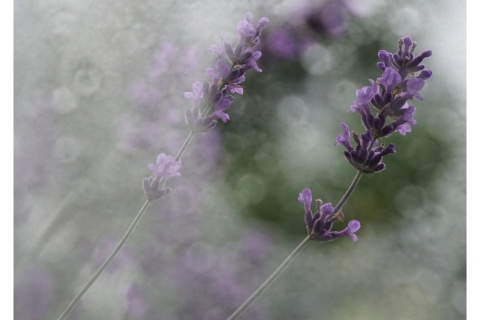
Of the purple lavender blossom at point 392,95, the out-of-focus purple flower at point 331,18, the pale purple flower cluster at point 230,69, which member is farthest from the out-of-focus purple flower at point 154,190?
the out-of-focus purple flower at point 331,18

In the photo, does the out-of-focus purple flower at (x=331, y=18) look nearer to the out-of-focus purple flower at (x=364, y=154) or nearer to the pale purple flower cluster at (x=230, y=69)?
the pale purple flower cluster at (x=230, y=69)

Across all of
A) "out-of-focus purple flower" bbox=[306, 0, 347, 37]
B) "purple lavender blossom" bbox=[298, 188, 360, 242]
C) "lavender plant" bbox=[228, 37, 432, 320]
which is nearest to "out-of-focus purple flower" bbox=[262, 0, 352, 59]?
"out-of-focus purple flower" bbox=[306, 0, 347, 37]

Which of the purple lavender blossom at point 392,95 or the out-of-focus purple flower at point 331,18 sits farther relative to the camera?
the out-of-focus purple flower at point 331,18

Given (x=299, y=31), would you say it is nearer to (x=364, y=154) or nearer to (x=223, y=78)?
(x=223, y=78)

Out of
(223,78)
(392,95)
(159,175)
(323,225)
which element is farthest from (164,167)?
(392,95)

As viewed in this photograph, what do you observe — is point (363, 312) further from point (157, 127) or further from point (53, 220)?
point (53, 220)

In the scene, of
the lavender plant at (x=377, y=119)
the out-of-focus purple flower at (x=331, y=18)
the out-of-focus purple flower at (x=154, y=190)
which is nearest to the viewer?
the lavender plant at (x=377, y=119)

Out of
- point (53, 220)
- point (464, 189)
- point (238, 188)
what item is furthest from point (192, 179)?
point (464, 189)

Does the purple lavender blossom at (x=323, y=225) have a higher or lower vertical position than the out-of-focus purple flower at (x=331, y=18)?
lower
